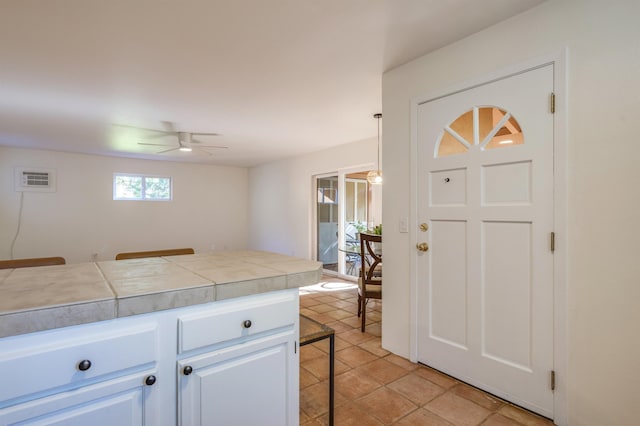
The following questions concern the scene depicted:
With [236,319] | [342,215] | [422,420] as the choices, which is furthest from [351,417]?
[342,215]

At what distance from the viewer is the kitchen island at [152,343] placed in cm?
80

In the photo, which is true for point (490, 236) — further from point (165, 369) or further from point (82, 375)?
point (82, 375)

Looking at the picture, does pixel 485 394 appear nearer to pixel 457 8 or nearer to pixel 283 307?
pixel 283 307

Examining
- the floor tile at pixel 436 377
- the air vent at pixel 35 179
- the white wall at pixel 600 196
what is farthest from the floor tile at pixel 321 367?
the air vent at pixel 35 179

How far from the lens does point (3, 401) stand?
759 millimetres

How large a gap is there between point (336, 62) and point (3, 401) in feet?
8.45

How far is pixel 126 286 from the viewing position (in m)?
1.02

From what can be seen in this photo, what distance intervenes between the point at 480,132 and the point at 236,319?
1891mm

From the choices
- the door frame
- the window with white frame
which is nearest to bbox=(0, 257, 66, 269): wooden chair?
the door frame

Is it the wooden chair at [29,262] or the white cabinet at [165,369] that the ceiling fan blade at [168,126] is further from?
the white cabinet at [165,369]

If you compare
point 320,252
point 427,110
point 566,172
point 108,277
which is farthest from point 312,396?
point 320,252

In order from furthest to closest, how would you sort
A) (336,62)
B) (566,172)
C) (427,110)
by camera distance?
(336,62)
(427,110)
(566,172)

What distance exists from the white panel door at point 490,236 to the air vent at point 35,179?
653 centimetres

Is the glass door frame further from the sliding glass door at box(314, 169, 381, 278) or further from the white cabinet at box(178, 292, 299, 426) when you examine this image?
the white cabinet at box(178, 292, 299, 426)
